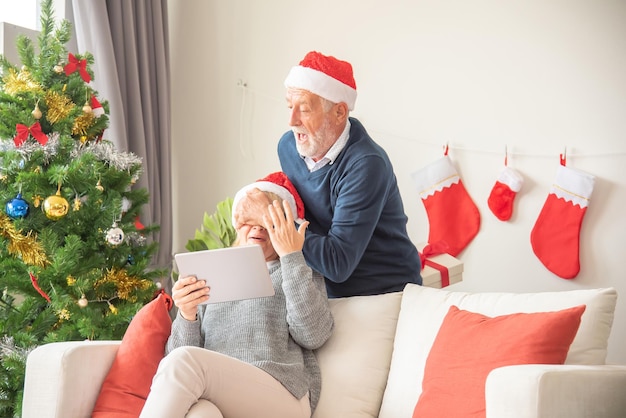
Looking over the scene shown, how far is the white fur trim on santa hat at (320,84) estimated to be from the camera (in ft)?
7.73

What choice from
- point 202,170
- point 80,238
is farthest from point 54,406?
point 202,170

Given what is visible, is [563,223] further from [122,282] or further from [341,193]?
[122,282]

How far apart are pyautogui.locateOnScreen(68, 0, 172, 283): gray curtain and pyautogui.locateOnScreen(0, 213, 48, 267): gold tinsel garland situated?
1202 millimetres

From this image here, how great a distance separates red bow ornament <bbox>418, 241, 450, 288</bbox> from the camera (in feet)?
9.04

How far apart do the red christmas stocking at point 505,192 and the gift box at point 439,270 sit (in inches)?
17.2

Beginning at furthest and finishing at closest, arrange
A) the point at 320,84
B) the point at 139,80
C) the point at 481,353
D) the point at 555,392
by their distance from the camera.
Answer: the point at 139,80
the point at 320,84
the point at 481,353
the point at 555,392

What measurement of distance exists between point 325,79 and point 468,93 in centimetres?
108

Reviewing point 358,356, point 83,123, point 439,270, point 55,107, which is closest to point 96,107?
A: point 83,123

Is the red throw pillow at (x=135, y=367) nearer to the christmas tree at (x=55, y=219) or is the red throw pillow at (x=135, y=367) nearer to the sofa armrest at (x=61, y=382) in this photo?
the sofa armrest at (x=61, y=382)

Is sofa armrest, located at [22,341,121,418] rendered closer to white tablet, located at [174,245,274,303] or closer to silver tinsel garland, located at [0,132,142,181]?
white tablet, located at [174,245,274,303]

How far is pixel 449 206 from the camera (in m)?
3.29

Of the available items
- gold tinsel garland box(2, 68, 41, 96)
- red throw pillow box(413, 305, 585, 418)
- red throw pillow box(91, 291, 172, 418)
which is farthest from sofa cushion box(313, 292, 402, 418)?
gold tinsel garland box(2, 68, 41, 96)

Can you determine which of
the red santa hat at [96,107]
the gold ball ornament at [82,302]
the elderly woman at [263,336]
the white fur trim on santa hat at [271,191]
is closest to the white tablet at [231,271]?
the elderly woman at [263,336]

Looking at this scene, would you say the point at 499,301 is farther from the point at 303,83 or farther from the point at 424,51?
the point at 424,51
